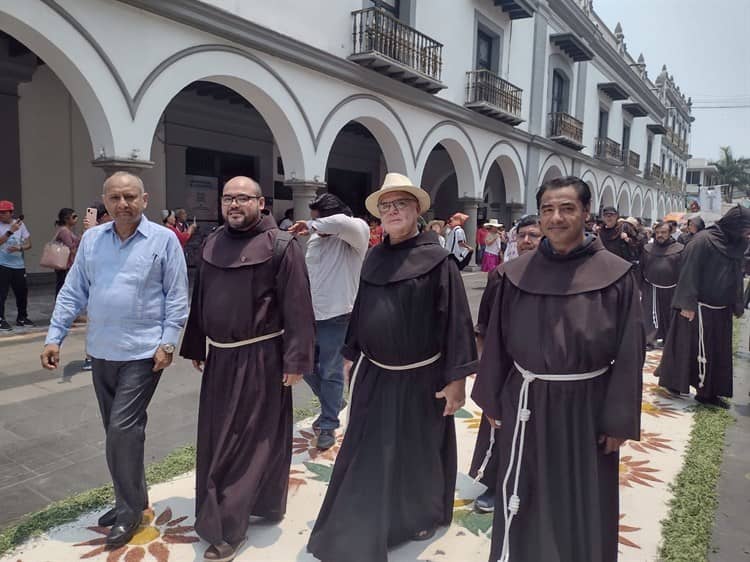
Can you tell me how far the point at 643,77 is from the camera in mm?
29594

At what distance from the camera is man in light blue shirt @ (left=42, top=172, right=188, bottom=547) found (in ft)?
8.82

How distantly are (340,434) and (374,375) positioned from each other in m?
1.64

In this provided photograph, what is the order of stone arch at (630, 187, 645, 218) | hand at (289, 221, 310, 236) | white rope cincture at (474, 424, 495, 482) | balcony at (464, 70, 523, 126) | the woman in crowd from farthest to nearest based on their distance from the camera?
stone arch at (630, 187, 645, 218) < balcony at (464, 70, 523, 126) < the woman in crowd < hand at (289, 221, 310, 236) < white rope cincture at (474, 424, 495, 482)

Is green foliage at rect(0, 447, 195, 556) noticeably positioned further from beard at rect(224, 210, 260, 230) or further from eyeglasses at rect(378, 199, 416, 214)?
eyeglasses at rect(378, 199, 416, 214)

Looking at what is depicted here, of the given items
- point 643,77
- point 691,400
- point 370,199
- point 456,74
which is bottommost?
point 691,400

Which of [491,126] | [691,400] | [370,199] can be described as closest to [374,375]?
[370,199]

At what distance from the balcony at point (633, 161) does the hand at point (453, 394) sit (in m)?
26.1

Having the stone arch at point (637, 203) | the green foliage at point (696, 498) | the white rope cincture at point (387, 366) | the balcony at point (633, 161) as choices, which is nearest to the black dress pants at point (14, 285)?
the white rope cincture at point (387, 366)

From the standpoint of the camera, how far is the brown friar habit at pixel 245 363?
107 inches

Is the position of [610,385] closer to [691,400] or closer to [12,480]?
[12,480]

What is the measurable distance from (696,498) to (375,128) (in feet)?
31.7

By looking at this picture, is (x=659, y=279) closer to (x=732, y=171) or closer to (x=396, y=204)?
(x=396, y=204)

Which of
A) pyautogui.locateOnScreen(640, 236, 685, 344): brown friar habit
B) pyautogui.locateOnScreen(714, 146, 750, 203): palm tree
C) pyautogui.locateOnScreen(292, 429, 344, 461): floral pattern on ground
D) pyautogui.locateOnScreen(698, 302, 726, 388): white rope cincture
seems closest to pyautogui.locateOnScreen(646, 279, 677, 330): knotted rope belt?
pyautogui.locateOnScreen(640, 236, 685, 344): brown friar habit

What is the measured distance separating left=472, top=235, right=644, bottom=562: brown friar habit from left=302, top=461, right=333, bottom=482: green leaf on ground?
146cm
